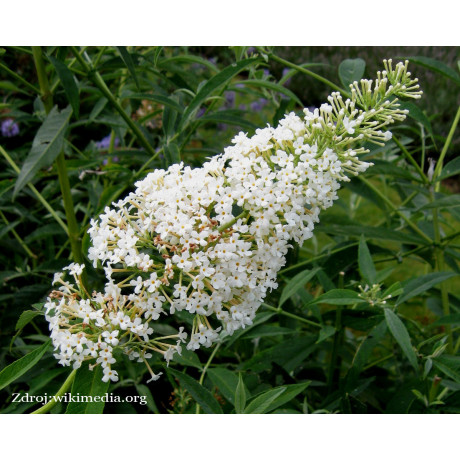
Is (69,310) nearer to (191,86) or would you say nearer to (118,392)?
(118,392)

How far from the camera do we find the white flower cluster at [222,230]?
0.86 m

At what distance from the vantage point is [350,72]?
130 centimetres

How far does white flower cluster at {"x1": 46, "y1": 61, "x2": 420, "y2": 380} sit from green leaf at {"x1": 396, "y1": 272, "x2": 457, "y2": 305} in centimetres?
43

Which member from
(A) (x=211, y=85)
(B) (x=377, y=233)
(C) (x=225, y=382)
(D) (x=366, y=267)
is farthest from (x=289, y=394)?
(A) (x=211, y=85)

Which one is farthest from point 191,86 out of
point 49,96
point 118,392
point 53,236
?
point 118,392

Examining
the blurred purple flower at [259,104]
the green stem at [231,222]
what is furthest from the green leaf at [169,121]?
the blurred purple flower at [259,104]

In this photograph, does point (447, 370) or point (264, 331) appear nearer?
point (447, 370)

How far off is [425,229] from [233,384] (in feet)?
2.55

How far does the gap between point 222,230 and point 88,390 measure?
0.34 m

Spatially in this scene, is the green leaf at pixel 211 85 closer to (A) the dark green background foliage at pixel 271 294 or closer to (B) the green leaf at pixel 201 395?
(A) the dark green background foliage at pixel 271 294

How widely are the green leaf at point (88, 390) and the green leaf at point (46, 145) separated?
402 mm

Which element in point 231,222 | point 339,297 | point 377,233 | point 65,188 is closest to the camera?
point 231,222

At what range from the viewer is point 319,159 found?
2.89ft

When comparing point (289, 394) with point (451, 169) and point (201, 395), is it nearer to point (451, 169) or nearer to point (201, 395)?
point (201, 395)
